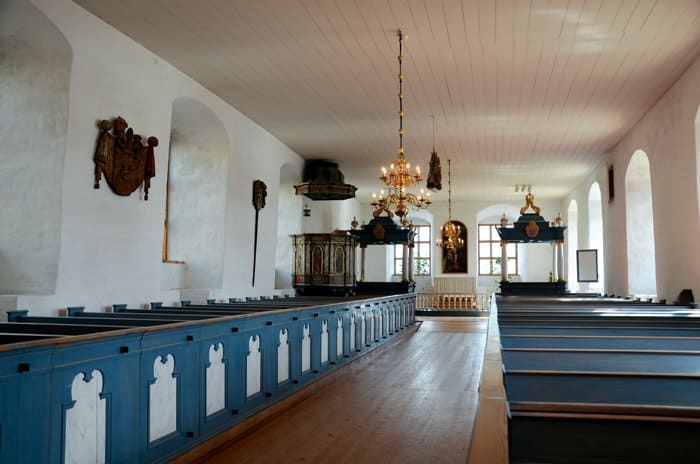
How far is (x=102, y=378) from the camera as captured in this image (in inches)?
117

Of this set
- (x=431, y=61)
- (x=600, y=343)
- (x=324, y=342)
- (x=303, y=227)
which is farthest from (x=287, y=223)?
(x=600, y=343)

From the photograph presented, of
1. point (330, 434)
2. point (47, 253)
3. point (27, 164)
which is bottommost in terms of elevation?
point (330, 434)

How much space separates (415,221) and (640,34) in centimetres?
1562

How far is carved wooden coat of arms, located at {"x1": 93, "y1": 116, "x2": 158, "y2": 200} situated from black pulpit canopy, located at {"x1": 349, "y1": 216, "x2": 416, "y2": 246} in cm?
900

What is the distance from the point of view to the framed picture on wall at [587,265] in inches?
561

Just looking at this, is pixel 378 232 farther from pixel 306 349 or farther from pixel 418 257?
pixel 306 349

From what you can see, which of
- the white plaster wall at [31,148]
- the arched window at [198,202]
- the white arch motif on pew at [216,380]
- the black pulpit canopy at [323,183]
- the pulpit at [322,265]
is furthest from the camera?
the pulpit at [322,265]

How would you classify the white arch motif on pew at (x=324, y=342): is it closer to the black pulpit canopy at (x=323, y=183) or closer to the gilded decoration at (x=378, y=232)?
the black pulpit canopy at (x=323, y=183)

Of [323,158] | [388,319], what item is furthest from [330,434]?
[323,158]

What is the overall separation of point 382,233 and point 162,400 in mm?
12480

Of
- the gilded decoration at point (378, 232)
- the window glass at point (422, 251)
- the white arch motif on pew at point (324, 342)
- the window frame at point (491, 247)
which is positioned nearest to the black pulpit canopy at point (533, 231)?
the gilded decoration at point (378, 232)

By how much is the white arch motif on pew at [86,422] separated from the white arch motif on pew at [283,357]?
232 centimetres

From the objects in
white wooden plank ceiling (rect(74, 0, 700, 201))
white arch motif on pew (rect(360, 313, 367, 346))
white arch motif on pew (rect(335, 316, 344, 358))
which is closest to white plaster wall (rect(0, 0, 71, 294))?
white wooden plank ceiling (rect(74, 0, 700, 201))

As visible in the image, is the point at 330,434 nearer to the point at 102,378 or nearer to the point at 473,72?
the point at 102,378
